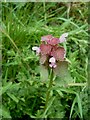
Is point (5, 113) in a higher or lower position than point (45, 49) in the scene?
lower

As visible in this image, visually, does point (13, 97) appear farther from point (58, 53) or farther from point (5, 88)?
point (58, 53)

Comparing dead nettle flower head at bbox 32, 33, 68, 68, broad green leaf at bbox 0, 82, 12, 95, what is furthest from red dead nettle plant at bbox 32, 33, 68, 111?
broad green leaf at bbox 0, 82, 12, 95

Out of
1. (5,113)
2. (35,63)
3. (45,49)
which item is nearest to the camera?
(45,49)

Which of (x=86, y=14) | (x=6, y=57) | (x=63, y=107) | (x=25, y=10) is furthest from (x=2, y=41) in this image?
(x=86, y=14)

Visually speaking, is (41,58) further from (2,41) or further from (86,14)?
(86,14)

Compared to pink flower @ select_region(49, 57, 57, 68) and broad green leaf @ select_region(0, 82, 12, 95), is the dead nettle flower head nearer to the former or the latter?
pink flower @ select_region(49, 57, 57, 68)

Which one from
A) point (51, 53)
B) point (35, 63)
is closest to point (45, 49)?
point (51, 53)

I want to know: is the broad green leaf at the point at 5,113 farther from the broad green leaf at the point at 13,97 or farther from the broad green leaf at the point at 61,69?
the broad green leaf at the point at 61,69

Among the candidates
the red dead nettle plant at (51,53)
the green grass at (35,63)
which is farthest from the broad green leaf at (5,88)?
the red dead nettle plant at (51,53)
